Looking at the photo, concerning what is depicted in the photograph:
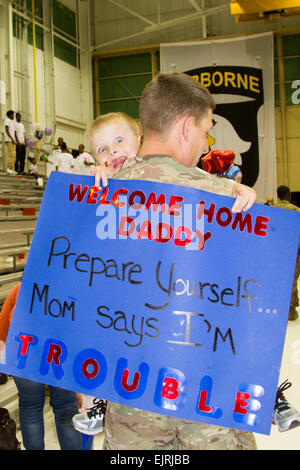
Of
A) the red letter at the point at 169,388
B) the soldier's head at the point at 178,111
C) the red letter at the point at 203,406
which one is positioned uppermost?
the soldier's head at the point at 178,111

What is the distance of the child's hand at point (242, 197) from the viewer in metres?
1.19

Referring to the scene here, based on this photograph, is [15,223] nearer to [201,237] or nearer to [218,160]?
[218,160]

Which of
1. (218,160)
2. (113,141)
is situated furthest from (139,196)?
(218,160)

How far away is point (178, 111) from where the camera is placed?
1149 millimetres

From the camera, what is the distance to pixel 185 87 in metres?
1.14

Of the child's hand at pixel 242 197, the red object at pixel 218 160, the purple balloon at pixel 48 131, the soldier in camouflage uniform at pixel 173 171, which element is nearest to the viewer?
the soldier in camouflage uniform at pixel 173 171

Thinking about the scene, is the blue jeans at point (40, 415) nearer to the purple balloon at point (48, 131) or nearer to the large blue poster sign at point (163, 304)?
the large blue poster sign at point (163, 304)

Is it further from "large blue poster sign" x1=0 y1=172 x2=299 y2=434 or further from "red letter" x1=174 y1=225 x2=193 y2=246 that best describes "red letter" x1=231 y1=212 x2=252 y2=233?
"red letter" x1=174 y1=225 x2=193 y2=246

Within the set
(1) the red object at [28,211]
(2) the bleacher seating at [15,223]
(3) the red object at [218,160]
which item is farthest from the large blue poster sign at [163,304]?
(1) the red object at [28,211]

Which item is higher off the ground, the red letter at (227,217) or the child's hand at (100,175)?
the child's hand at (100,175)

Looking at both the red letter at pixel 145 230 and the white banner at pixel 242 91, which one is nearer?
the red letter at pixel 145 230

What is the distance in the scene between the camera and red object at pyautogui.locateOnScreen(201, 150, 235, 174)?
247 centimetres

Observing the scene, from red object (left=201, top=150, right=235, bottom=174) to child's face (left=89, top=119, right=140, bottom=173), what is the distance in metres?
0.75

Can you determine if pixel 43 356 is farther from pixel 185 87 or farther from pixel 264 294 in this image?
pixel 185 87
